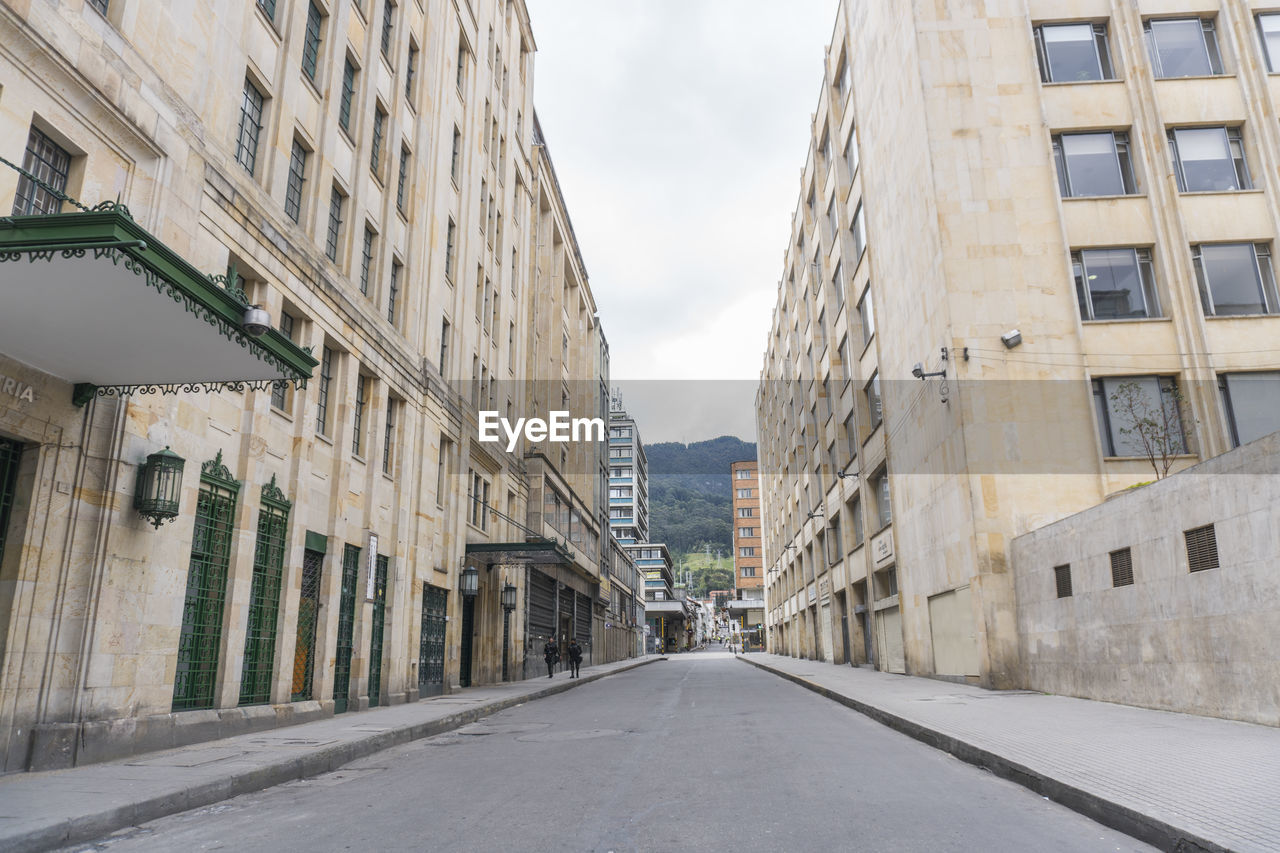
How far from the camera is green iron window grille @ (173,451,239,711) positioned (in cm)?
1166

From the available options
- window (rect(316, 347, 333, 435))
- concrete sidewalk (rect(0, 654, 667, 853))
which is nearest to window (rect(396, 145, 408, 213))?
window (rect(316, 347, 333, 435))

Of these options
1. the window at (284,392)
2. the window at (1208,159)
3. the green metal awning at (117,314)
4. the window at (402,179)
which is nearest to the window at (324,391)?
the window at (284,392)

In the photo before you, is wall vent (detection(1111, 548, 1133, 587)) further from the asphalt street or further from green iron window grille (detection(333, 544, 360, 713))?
green iron window grille (detection(333, 544, 360, 713))

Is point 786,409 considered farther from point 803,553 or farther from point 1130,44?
point 1130,44

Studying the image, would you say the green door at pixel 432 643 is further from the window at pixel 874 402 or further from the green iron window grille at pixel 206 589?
the window at pixel 874 402

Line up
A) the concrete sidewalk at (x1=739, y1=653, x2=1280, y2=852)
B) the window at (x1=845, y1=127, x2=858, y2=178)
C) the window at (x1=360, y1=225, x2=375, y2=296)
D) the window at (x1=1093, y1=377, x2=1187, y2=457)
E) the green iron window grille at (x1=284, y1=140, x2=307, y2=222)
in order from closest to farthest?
1. the concrete sidewalk at (x1=739, y1=653, x2=1280, y2=852)
2. the green iron window grille at (x1=284, y1=140, x2=307, y2=222)
3. the window at (x1=360, y1=225, x2=375, y2=296)
4. the window at (x1=1093, y1=377, x2=1187, y2=457)
5. the window at (x1=845, y1=127, x2=858, y2=178)

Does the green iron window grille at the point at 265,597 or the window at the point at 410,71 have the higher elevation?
the window at the point at 410,71

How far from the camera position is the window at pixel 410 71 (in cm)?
2118

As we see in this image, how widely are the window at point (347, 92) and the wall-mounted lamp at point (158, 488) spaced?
394 inches

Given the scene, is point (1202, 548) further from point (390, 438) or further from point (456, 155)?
point (456, 155)

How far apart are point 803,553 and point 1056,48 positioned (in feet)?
114

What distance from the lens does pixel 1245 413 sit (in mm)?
21656

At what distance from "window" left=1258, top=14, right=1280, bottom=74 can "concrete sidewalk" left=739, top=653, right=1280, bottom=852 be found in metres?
20.6

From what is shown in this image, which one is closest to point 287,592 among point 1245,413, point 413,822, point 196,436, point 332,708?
point 332,708
